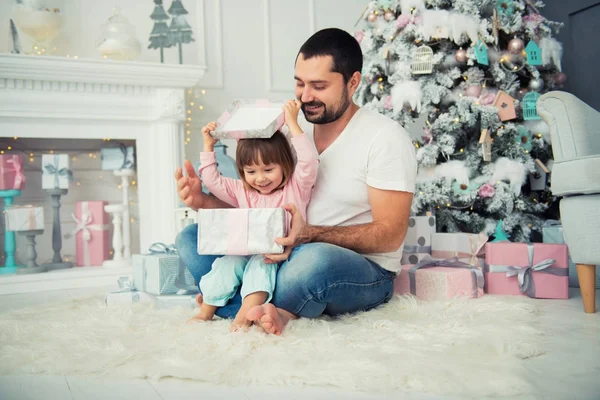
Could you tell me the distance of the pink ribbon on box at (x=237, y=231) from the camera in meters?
1.52

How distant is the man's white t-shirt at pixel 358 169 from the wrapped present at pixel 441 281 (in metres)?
0.30

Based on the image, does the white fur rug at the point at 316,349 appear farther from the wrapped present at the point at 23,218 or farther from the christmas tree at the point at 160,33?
the christmas tree at the point at 160,33

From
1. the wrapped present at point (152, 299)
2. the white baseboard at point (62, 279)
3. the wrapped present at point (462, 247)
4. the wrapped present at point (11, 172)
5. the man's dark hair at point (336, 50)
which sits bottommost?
the white baseboard at point (62, 279)

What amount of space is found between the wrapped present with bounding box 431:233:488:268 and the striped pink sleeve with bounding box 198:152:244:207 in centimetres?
102

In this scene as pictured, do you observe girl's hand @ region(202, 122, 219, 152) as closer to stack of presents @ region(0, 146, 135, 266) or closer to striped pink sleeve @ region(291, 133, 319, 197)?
striped pink sleeve @ region(291, 133, 319, 197)

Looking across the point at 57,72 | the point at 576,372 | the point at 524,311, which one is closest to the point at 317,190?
the point at 524,311

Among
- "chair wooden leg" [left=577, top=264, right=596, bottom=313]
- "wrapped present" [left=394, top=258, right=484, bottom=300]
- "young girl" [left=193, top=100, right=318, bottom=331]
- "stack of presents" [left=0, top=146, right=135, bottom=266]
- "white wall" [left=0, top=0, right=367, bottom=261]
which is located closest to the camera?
"young girl" [left=193, top=100, right=318, bottom=331]

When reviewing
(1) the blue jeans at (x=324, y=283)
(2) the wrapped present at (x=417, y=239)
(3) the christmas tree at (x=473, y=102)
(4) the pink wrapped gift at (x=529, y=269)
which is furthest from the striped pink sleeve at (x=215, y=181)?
(3) the christmas tree at (x=473, y=102)

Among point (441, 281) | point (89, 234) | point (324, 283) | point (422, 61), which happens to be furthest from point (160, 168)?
point (324, 283)

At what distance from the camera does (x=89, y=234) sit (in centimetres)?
320

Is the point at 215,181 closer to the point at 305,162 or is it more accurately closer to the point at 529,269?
the point at 305,162

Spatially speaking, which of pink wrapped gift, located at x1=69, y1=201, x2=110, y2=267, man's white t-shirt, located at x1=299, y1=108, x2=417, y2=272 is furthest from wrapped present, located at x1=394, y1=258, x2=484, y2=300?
pink wrapped gift, located at x1=69, y1=201, x2=110, y2=267

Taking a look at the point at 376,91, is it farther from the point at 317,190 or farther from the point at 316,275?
the point at 316,275

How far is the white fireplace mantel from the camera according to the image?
294cm
